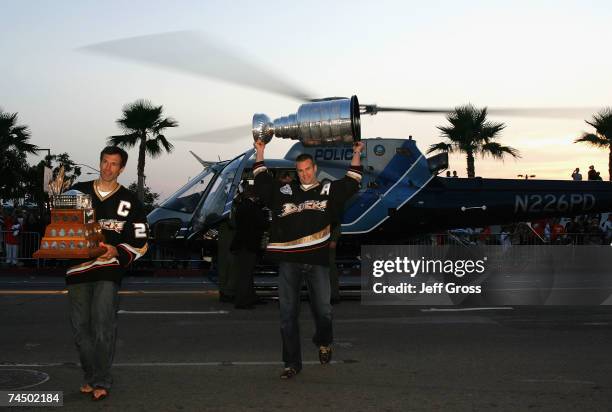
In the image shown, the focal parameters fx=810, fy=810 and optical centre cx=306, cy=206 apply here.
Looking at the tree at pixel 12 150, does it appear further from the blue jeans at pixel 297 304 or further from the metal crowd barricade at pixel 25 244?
the blue jeans at pixel 297 304

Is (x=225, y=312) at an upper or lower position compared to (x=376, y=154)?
lower

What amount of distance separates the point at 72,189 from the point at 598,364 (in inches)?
192

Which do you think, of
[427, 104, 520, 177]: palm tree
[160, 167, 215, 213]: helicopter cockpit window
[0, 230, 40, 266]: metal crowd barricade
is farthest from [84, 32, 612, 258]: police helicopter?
[427, 104, 520, 177]: palm tree

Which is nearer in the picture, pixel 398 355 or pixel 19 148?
pixel 398 355

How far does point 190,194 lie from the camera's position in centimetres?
1504

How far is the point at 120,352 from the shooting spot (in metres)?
7.99

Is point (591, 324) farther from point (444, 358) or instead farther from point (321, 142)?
point (321, 142)

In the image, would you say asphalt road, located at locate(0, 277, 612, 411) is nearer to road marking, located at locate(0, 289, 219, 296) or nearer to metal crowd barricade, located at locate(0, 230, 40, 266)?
road marking, located at locate(0, 289, 219, 296)

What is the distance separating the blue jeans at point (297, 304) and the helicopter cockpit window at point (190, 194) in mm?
8096

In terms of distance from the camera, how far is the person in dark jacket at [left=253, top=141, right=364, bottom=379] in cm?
676

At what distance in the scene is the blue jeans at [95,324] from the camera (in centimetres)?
568

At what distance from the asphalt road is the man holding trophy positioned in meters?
0.30

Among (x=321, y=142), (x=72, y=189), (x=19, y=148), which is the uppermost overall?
(x=19, y=148)

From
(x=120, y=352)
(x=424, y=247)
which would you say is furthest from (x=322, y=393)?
(x=424, y=247)
